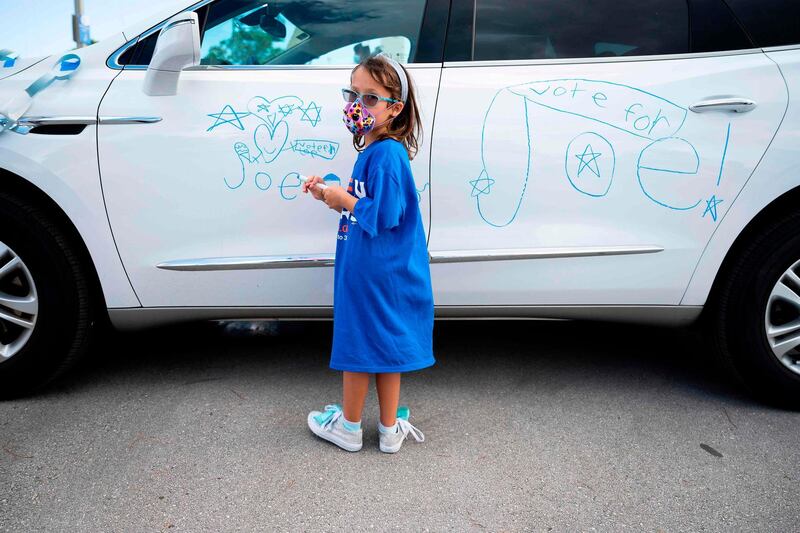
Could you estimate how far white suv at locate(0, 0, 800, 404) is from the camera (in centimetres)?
233

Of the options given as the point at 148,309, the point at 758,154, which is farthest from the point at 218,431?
the point at 758,154

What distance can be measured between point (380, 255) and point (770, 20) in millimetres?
1578

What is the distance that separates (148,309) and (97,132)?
62 cm

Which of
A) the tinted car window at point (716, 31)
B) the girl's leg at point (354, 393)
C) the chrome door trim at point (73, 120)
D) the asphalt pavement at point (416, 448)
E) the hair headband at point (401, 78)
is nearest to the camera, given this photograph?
the asphalt pavement at point (416, 448)

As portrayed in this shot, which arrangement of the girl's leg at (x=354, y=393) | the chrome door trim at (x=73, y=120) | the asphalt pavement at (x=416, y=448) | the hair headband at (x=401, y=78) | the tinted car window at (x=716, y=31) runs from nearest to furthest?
the asphalt pavement at (x=416, y=448) → the hair headband at (x=401, y=78) → the girl's leg at (x=354, y=393) → the chrome door trim at (x=73, y=120) → the tinted car window at (x=716, y=31)

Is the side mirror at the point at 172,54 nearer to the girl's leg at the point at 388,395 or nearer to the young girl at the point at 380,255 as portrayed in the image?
the young girl at the point at 380,255

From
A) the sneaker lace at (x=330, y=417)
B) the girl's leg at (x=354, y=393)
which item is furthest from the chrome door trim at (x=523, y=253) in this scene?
the sneaker lace at (x=330, y=417)

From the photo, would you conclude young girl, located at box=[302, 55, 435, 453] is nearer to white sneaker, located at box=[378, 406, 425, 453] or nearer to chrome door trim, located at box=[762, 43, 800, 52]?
white sneaker, located at box=[378, 406, 425, 453]

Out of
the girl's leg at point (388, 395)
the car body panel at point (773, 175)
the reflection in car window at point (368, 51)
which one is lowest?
the girl's leg at point (388, 395)

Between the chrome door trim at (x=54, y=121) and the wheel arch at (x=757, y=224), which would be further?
the wheel arch at (x=757, y=224)

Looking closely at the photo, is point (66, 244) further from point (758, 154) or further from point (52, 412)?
point (758, 154)

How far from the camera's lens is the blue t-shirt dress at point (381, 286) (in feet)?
6.64

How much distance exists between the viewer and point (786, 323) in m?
2.52

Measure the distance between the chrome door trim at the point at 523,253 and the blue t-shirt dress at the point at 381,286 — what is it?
273mm
